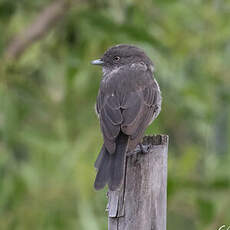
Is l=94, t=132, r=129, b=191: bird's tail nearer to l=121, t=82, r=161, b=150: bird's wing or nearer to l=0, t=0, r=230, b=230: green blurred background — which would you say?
l=121, t=82, r=161, b=150: bird's wing

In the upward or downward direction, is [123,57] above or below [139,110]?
above

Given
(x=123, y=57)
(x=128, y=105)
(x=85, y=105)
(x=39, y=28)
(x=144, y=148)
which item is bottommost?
(x=144, y=148)

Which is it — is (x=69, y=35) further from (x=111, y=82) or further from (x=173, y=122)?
(x=111, y=82)

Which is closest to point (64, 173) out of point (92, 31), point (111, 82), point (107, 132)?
point (92, 31)

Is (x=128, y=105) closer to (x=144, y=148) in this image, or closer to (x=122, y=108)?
(x=122, y=108)

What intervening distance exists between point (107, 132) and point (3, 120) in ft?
9.28

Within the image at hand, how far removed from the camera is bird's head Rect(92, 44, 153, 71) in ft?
20.3

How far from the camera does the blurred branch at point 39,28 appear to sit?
7473mm

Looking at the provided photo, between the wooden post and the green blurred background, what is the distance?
2.76 meters

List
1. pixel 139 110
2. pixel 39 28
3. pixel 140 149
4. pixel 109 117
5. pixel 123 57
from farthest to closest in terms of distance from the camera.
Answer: pixel 39 28
pixel 123 57
pixel 139 110
pixel 109 117
pixel 140 149

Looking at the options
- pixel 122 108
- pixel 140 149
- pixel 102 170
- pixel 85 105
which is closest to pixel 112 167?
pixel 102 170

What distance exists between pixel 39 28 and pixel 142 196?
3740 millimetres

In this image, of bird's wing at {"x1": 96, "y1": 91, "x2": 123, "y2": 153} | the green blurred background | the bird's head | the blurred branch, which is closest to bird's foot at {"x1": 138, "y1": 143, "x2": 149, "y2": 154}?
bird's wing at {"x1": 96, "y1": 91, "x2": 123, "y2": 153}

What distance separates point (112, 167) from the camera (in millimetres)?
4367
